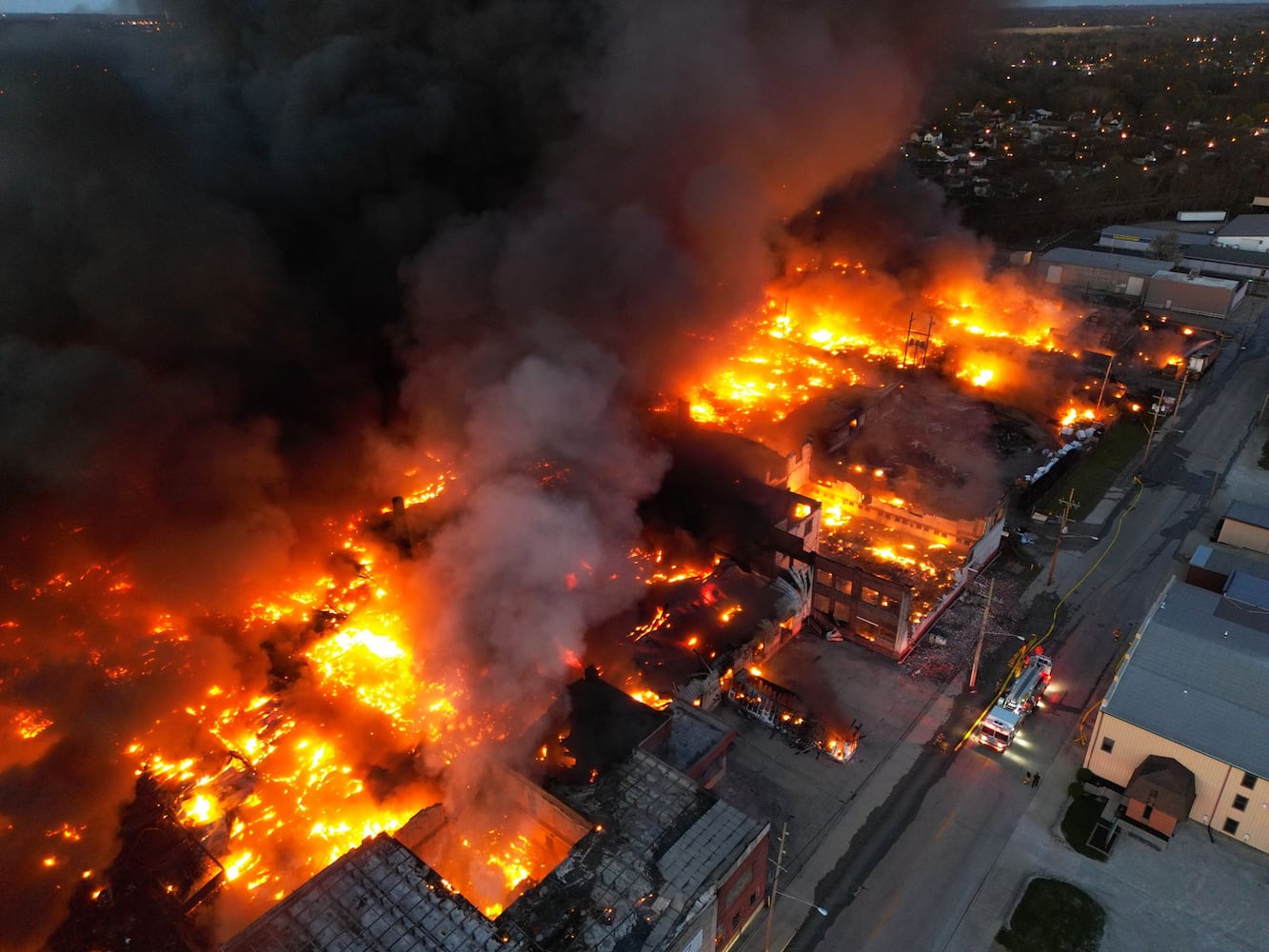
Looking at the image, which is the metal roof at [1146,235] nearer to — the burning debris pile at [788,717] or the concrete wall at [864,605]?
the concrete wall at [864,605]

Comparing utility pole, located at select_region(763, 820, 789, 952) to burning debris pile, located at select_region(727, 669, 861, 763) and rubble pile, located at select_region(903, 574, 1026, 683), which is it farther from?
rubble pile, located at select_region(903, 574, 1026, 683)

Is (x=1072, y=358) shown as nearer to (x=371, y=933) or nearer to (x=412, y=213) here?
(x=412, y=213)

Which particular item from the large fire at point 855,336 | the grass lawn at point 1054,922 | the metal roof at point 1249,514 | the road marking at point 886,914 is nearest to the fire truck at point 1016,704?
the grass lawn at point 1054,922

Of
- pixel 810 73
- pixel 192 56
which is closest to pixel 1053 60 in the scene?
pixel 810 73

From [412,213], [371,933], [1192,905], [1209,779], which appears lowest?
[1192,905]

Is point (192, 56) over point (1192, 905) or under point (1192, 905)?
over

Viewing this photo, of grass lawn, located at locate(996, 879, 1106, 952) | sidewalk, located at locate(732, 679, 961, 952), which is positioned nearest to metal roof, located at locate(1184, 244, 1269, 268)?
sidewalk, located at locate(732, 679, 961, 952)
